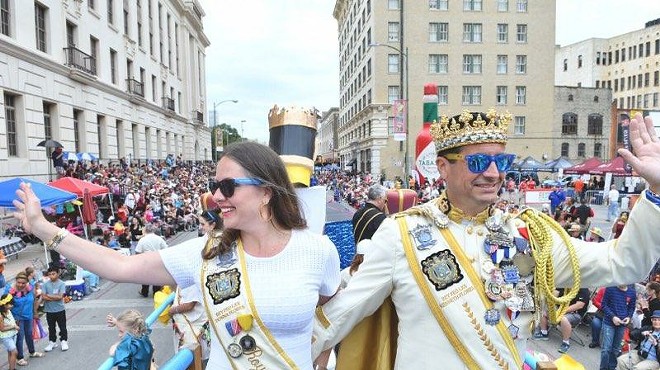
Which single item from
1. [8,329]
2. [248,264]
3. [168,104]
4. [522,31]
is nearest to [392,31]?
[522,31]

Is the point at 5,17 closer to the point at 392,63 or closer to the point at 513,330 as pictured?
the point at 513,330

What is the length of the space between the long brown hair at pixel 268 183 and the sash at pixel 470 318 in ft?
1.91

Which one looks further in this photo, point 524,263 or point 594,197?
point 594,197

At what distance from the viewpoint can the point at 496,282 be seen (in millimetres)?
2131

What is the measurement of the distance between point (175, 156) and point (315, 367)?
44.4m

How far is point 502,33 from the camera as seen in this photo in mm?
46750

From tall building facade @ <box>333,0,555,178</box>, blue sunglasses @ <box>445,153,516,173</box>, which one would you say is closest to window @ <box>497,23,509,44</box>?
tall building facade @ <box>333,0,555,178</box>

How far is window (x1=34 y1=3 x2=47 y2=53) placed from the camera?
62.2 ft

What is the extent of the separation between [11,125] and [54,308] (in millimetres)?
12925

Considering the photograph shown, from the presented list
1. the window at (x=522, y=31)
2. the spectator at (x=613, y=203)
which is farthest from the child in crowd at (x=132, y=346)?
the window at (x=522, y=31)

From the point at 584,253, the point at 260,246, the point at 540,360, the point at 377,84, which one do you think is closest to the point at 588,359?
the point at 540,360

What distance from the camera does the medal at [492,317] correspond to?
2090 mm

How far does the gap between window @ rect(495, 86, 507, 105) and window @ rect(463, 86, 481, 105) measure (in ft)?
6.48

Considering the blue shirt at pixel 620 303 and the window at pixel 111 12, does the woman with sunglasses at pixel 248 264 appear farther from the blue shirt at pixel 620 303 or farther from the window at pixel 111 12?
the window at pixel 111 12
